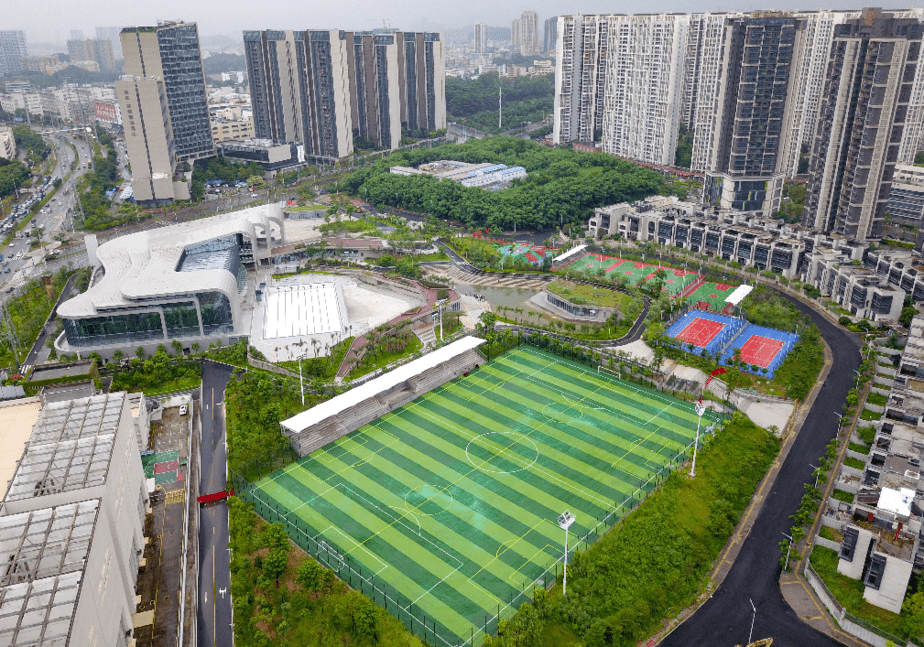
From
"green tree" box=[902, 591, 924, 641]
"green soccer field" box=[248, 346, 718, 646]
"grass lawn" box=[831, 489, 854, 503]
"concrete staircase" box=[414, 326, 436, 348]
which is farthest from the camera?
"concrete staircase" box=[414, 326, 436, 348]

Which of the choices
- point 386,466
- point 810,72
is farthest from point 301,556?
point 810,72

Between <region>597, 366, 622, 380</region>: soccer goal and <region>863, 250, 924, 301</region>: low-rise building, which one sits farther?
<region>863, 250, 924, 301</region>: low-rise building

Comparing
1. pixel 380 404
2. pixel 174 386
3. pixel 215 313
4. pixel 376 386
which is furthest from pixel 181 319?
pixel 380 404

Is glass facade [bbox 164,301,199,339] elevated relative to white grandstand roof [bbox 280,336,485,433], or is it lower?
elevated

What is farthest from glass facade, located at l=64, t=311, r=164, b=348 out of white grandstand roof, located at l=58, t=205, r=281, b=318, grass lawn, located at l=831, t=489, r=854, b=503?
grass lawn, located at l=831, t=489, r=854, b=503

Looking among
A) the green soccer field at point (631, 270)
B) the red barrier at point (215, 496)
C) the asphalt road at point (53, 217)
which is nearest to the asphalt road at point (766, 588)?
the red barrier at point (215, 496)

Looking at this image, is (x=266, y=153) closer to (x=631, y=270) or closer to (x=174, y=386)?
(x=631, y=270)

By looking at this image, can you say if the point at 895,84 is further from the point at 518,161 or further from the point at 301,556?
the point at 301,556

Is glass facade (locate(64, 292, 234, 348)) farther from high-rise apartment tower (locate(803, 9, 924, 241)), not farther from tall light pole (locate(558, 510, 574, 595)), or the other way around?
high-rise apartment tower (locate(803, 9, 924, 241))
